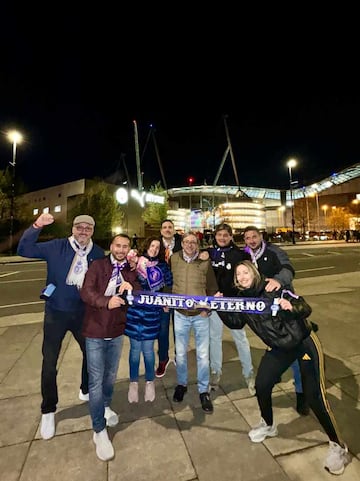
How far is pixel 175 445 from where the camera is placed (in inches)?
101

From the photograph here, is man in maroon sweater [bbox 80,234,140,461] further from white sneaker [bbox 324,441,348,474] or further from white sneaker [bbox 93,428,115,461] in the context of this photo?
white sneaker [bbox 324,441,348,474]

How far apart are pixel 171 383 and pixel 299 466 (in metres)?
1.88

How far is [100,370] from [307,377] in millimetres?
1974

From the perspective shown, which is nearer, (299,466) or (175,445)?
(299,466)

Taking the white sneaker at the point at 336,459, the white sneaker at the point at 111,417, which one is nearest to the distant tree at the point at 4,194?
the white sneaker at the point at 111,417

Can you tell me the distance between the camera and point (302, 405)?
3.03 metres

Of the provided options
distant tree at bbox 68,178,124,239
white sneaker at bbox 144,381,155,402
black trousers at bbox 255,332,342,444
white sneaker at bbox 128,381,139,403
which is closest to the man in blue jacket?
white sneaker at bbox 128,381,139,403

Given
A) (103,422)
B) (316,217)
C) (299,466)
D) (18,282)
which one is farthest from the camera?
(316,217)

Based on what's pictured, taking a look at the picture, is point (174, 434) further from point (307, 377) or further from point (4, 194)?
point (4, 194)

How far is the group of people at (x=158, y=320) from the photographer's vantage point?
2463mm

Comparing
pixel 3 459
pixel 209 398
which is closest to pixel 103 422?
pixel 3 459

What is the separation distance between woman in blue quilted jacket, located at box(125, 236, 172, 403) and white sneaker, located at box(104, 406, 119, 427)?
380 millimetres

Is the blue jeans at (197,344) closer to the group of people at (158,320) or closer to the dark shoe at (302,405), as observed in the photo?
the group of people at (158,320)

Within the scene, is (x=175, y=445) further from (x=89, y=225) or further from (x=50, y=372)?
(x=89, y=225)
